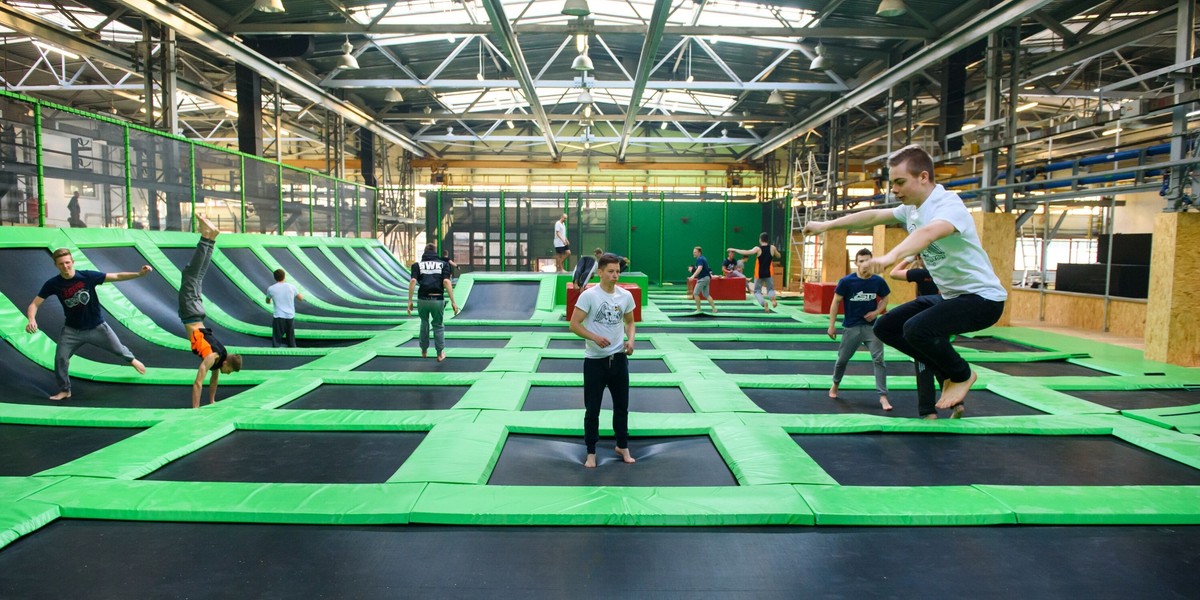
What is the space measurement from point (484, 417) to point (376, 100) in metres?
18.1

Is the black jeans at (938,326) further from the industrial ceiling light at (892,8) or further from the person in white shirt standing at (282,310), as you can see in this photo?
the person in white shirt standing at (282,310)

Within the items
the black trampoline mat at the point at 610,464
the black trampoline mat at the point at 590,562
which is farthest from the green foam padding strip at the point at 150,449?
the black trampoline mat at the point at 610,464

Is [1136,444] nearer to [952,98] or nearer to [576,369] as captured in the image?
[576,369]

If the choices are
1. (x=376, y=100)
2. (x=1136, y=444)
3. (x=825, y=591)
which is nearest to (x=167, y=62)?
(x=376, y=100)

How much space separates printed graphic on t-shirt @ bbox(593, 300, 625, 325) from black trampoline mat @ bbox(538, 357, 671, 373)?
10.2 ft

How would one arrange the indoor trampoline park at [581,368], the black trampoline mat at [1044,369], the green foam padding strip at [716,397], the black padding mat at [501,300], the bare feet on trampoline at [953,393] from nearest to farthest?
the indoor trampoline park at [581,368], the bare feet on trampoline at [953,393], the green foam padding strip at [716,397], the black trampoline mat at [1044,369], the black padding mat at [501,300]

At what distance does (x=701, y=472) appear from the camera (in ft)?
12.8

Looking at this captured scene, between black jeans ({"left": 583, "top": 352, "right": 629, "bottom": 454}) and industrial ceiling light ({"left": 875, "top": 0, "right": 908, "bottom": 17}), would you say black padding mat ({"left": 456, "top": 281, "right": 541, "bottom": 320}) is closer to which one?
industrial ceiling light ({"left": 875, "top": 0, "right": 908, "bottom": 17})

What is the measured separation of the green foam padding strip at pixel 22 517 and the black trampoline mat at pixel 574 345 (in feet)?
18.9

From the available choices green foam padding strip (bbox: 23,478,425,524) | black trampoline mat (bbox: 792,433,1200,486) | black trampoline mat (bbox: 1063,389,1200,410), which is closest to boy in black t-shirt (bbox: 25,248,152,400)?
green foam padding strip (bbox: 23,478,425,524)

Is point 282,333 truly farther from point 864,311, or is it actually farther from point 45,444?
point 864,311

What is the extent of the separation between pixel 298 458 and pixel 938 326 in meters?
4.12

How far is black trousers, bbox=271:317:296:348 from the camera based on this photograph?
8.33 meters

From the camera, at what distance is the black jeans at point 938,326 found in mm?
4027
